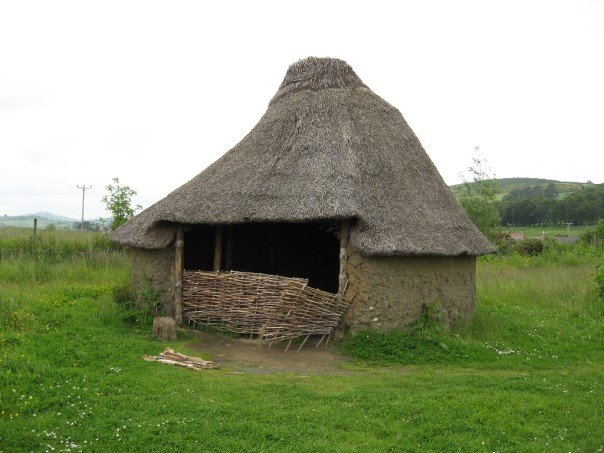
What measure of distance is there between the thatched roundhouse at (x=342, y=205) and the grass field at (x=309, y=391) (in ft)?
2.51

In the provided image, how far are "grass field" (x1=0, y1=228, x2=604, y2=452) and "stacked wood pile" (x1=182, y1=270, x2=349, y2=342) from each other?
2.28 ft

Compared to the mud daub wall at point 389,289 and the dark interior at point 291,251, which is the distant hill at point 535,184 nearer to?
the dark interior at point 291,251

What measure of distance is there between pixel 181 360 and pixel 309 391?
88.4 inches

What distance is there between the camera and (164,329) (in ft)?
32.4

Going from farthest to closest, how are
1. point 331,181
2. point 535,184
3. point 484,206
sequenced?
Result: 1. point 535,184
2. point 484,206
3. point 331,181

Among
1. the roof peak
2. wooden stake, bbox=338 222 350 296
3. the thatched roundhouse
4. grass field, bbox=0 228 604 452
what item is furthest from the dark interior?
wooden stake, bbox=338 222 350 296

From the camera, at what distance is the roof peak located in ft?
41.1

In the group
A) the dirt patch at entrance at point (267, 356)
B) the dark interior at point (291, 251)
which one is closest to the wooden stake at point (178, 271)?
the dirt patch at entrance at point (267, 356)

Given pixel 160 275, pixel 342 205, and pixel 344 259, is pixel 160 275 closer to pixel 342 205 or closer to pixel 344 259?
pixel 344 259

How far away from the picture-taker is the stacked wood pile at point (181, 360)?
8188 mm

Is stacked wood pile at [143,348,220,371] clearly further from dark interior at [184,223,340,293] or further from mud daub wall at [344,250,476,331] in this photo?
dark interior at [184,223,340,293]

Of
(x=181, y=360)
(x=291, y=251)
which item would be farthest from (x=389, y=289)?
(x=291, y=251)

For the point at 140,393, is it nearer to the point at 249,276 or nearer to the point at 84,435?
the point at 84,435

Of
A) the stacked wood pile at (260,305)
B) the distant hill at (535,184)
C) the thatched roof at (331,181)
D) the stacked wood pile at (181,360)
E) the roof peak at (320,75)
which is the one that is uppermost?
the distant hill at (535,184)
